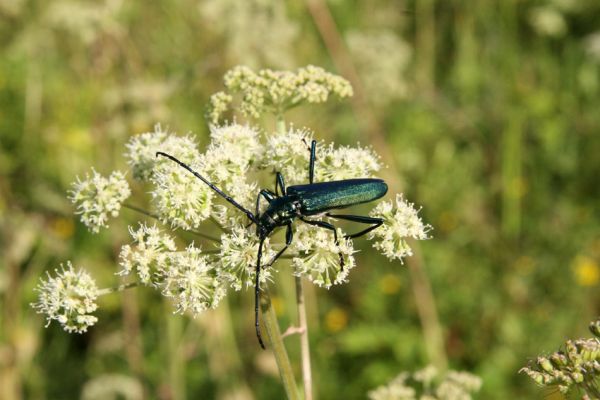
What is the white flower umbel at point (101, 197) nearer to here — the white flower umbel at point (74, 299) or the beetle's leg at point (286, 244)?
the white flower umbel at point (74, 299)

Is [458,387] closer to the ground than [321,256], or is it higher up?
closer to the ground

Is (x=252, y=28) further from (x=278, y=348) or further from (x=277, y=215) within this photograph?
(x=278, y=348)

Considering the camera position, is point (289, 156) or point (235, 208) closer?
point (235, 208)

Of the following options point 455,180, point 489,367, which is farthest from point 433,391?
point 455,180

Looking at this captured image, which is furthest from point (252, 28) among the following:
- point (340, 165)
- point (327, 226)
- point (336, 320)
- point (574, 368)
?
point (574, 368)

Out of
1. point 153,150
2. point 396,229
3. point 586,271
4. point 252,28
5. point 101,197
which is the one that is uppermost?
point 252,28

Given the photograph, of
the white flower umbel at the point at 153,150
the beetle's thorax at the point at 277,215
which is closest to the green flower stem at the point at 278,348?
the beetle's thorax at the point at 277,215

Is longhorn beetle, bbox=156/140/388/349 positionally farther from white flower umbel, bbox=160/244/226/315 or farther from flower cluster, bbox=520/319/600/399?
flower cluster, bbox=520/319/600/399
